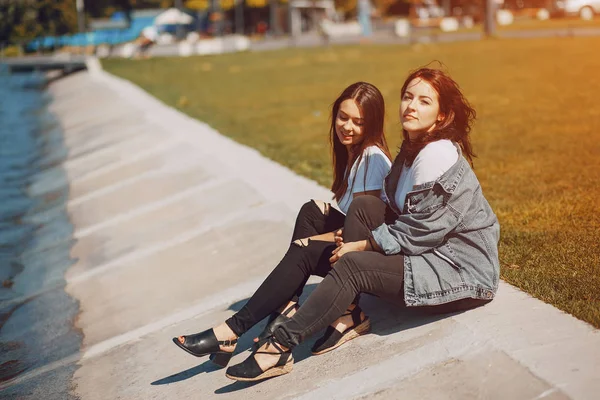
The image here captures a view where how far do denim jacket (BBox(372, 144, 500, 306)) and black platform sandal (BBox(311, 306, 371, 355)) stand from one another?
1.26 ft

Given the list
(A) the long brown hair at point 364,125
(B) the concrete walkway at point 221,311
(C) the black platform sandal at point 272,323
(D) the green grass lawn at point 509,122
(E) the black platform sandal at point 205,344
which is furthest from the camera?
(D) the green grass lawn at point 509,122

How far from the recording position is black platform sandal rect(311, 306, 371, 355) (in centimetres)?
434

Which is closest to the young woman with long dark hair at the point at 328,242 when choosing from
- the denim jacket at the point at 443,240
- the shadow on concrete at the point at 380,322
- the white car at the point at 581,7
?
the shadow on concrete at the point at 380,322

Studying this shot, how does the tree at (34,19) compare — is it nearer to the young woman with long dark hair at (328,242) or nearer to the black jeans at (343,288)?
the young woman with long dark hair at (328,242)

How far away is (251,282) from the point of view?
19.6 ft

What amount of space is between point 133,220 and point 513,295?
17.3 ft

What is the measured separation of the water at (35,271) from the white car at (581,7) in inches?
1726

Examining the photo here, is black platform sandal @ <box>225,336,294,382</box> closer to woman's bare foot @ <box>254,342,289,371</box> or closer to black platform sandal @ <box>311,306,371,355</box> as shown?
woman's bare foot @ <box>254,342,289,371</box>

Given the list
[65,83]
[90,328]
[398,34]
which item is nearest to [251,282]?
[90,328]

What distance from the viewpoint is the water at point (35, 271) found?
219 inches

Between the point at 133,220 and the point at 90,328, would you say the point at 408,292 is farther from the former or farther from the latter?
the point at 133,220

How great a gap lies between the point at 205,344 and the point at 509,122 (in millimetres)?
8459

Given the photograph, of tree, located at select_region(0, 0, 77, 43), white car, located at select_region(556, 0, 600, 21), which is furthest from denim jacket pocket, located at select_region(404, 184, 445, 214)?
white car, located at select_region(556, 0, 600, 21)

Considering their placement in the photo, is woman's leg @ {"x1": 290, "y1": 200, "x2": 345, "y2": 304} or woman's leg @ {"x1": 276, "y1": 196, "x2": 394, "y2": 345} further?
woman's leg @ {"x1": 290, "y1": 200, "x2": 345, "y2": 304}
